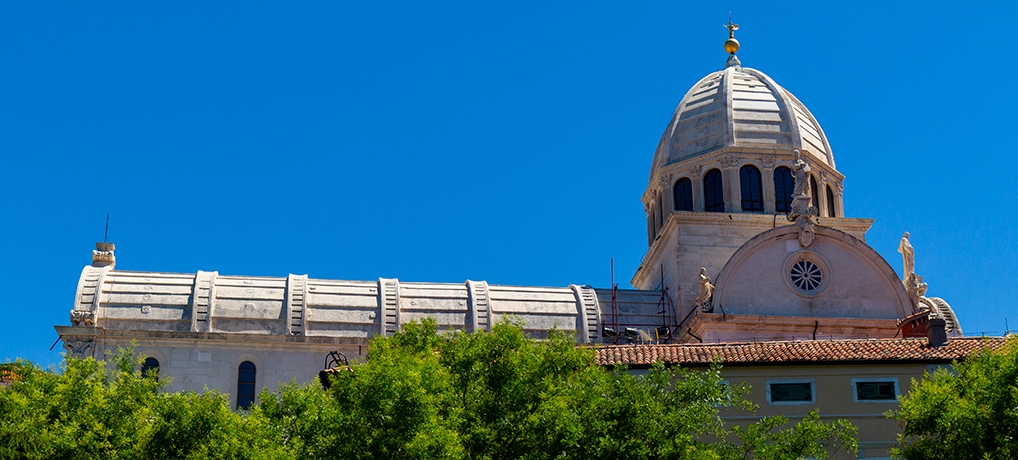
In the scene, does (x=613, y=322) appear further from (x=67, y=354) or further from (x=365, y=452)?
(x=365, y=452)

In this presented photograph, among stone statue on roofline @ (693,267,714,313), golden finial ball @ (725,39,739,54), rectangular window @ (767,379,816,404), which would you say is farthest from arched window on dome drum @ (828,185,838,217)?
Answer: rectangular window @ (767,379,816,404)

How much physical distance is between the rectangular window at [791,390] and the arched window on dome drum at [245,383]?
23031mm

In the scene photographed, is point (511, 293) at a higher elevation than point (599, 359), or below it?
higher

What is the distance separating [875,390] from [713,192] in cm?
2639

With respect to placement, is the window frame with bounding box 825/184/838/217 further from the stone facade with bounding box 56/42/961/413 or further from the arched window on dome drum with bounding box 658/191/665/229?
the arched window on dome drum with bounding box 658/191/665/229

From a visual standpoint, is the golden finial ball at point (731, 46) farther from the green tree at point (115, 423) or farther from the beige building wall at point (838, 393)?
the green tree at point (115, 423)

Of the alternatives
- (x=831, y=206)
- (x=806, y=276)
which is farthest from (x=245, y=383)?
(x=831, y=206)

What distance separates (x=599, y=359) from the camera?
46.9 m

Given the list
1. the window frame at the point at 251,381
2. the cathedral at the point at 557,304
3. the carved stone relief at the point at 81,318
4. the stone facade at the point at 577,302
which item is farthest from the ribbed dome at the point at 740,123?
the carved stone relief at the point at 81,318

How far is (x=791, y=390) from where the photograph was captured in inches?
1793

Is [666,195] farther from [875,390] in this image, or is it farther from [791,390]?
[875,390]

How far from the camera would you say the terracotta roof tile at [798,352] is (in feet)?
150

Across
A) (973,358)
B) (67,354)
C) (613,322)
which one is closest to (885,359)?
(973,358)

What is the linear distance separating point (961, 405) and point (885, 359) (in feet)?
21.5
